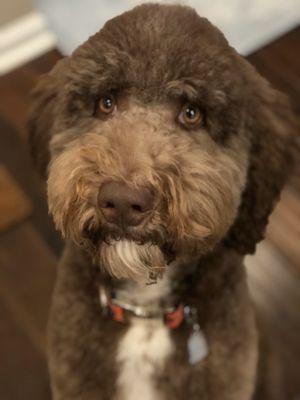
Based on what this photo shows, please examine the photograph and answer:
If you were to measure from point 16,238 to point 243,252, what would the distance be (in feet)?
2.71

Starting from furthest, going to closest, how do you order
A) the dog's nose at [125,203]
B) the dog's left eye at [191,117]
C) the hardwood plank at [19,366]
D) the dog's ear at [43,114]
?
1. the hardwood plank at [19,366]
2. the dog's ear at [43,114]
3. the dog's left eye at [191,117]
4. the dog's nose at [125,203]

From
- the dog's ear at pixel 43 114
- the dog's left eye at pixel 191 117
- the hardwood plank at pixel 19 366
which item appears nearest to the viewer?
the dog's left eye at pixel 191 117

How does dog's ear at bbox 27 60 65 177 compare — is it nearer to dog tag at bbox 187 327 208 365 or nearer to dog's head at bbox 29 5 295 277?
dog's head at bbox 29 5 295 277

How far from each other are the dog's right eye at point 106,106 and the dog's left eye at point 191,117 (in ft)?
0.27

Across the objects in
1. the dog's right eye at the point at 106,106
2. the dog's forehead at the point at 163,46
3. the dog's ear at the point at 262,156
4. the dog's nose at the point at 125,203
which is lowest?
the dog's ear at the point at 262,156

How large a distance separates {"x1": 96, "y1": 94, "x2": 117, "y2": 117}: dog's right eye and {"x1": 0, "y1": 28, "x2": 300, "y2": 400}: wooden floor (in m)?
0.51

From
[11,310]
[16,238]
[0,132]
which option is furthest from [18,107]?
[11,310]

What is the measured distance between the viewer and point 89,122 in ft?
2.96

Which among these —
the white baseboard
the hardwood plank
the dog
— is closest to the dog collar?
the dog

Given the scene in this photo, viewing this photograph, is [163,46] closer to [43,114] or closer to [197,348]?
[43,114]

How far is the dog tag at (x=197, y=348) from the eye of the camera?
1.06 m

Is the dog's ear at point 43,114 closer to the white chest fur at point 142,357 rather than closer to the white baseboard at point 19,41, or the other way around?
the white chest fur at point 142,357

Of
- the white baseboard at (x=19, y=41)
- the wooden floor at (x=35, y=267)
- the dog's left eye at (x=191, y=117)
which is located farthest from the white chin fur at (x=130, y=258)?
the white baseboard at (x=19, y=41)

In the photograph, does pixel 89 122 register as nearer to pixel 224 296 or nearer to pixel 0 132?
pixel 224 296
